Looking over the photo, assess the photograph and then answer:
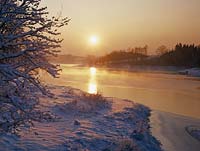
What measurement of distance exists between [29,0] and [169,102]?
24.9m

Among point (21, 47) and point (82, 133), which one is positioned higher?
point (21, 47)

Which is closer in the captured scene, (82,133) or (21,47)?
(21,47)

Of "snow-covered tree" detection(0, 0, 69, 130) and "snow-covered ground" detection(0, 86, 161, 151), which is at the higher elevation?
"snow-covered tree" detection(0, 0, 69, 130)

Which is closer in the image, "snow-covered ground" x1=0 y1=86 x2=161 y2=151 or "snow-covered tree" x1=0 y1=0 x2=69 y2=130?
"snow-covered tree" x1=0 y1=0 x2=69 y2=130

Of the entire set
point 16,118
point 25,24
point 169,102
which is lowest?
point 169,102

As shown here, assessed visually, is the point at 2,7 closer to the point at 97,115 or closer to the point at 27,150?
the point at 27,150

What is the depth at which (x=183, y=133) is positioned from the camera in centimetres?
1734

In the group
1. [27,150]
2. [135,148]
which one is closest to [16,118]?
[27,150]

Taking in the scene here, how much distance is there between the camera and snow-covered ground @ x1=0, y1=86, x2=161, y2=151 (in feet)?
35.7

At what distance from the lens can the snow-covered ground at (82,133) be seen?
1088 centimetres

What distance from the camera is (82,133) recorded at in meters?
13.2

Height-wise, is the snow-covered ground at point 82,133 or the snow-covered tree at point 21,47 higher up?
the snow-covered tree at point 21,47

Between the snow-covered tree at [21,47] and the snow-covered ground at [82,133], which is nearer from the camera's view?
the snow-covered tree at [21,47]

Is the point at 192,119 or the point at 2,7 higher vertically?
the point at 2,7
